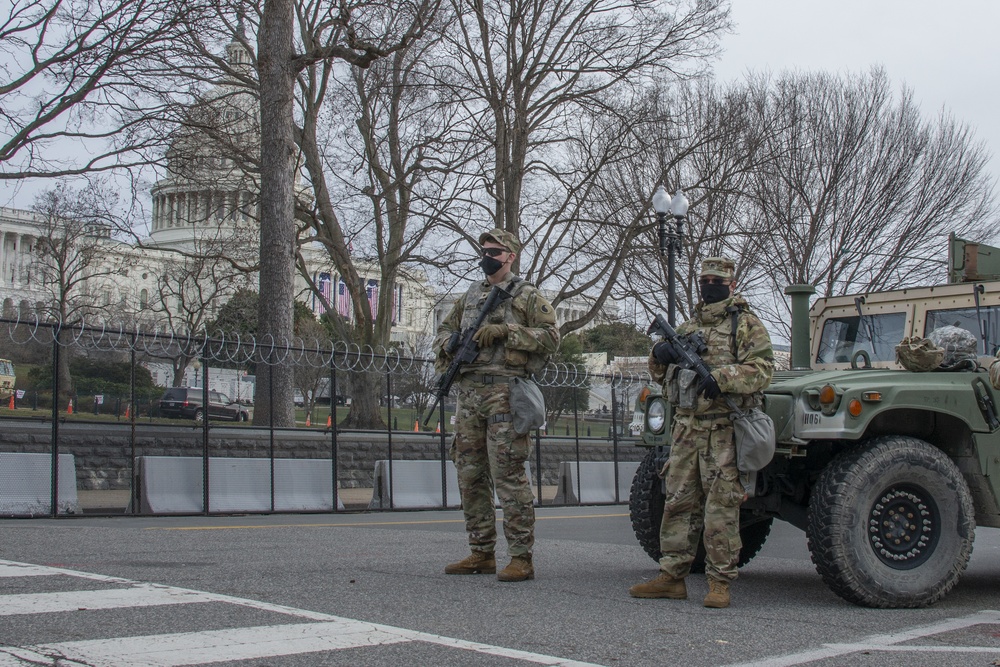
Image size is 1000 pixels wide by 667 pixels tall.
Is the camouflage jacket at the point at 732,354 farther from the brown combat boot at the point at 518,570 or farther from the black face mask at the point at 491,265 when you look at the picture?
the brown combat boot at the point at 518,570

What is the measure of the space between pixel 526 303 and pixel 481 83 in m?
21.3

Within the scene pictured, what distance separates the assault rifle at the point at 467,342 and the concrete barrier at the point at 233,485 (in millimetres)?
7629

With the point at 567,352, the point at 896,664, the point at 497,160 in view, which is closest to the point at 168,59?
the point at 497,160

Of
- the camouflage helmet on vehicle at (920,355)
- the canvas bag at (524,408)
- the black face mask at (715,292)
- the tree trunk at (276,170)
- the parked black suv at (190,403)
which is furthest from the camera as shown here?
the tree trunk at (276,170)

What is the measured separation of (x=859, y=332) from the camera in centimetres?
831

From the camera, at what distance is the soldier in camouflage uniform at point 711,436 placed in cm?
588

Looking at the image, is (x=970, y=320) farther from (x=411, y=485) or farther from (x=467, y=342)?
(x=411, y=485)

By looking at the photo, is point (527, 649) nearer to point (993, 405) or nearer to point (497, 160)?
point (993, 405)

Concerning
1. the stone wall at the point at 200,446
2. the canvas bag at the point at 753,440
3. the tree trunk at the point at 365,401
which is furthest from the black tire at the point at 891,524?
the tree trunk at the point at 365,401

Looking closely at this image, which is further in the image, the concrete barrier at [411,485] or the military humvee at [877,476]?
the concrete barrier at [411,485]

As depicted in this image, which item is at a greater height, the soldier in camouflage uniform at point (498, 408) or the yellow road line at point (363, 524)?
the soldier in camouflage uniform at point (498, 408)

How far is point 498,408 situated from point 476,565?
3.33 feet

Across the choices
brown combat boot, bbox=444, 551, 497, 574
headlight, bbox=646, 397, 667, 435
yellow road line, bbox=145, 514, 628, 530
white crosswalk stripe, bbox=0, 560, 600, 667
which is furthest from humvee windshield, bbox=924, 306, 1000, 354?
yellow road line, bbox=145, 514, 628, 530

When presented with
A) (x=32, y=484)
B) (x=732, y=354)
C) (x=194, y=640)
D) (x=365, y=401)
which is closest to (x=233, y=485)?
(x=32, y=484)
